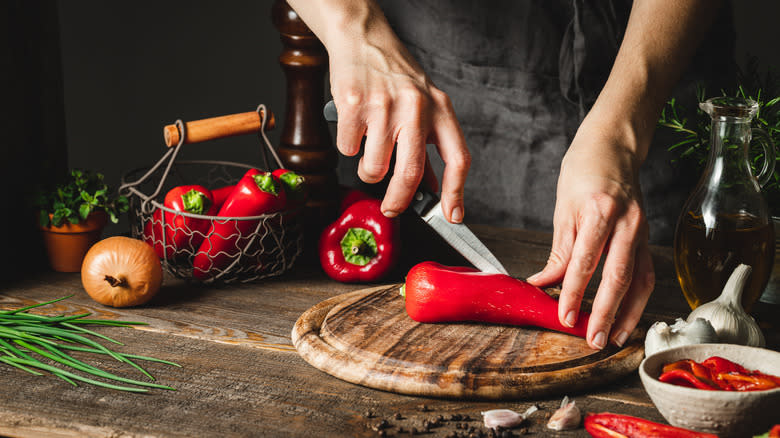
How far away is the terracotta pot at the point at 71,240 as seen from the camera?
4.99ft

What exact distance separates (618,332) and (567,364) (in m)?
0.13

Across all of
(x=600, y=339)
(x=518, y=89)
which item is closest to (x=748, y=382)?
(x=600, y=339)

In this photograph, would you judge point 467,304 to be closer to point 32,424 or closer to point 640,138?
point 640,138

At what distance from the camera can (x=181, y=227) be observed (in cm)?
149

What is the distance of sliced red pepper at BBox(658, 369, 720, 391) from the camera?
2.97 ft

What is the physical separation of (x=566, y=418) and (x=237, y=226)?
0.76m

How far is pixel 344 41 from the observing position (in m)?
1.20

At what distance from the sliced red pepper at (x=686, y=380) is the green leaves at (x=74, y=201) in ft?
3.53

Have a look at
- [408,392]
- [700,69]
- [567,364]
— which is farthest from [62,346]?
[700,69]

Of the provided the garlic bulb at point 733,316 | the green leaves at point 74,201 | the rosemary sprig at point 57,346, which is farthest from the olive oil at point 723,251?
the green leaves at point 74,201

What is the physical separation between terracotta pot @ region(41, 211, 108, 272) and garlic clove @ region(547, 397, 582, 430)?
1.02m

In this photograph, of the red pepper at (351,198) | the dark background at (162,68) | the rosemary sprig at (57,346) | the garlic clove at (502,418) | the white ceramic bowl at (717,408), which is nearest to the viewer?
the white ceramic bowl at (717,408)

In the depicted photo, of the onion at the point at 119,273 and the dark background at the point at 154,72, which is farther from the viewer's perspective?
the dark background at the point at 154,72

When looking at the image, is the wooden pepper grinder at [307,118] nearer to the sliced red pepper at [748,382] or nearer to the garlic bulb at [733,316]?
the garlic bulb at [733,316]
